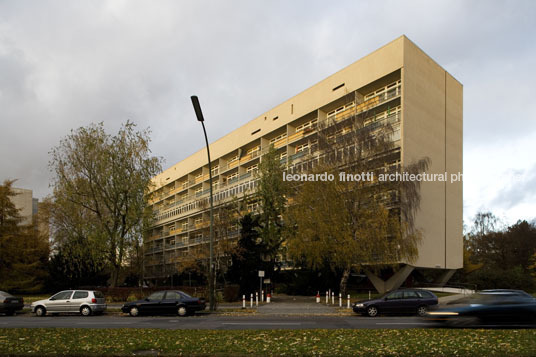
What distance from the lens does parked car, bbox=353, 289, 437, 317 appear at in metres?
22.5

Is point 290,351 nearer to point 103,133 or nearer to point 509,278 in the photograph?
point 103,133

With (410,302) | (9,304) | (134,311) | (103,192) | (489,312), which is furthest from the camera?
(103,192)

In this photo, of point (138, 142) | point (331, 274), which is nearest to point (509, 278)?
point (331, 274)

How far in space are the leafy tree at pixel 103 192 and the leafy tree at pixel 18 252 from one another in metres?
12.0

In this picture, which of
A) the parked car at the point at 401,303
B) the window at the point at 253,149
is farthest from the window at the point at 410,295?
the window at the point at 253,149

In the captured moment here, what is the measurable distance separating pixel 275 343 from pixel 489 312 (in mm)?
7683

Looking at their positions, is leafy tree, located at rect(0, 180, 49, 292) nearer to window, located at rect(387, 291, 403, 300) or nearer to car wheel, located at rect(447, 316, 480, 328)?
window, located at rect(387, 291, 403, 300)

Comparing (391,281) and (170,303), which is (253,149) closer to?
(391,281)

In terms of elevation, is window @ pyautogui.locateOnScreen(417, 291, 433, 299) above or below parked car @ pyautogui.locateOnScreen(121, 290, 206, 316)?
above

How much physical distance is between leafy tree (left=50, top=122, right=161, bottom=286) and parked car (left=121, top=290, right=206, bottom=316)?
560 inches

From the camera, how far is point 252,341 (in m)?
11.6

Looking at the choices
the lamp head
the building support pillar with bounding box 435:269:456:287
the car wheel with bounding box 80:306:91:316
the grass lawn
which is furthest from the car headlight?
the building support pillar with bounding box 435:269:456:287

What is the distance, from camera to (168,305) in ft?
78.9

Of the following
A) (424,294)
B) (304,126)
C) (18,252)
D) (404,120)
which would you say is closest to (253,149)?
(304,126)
